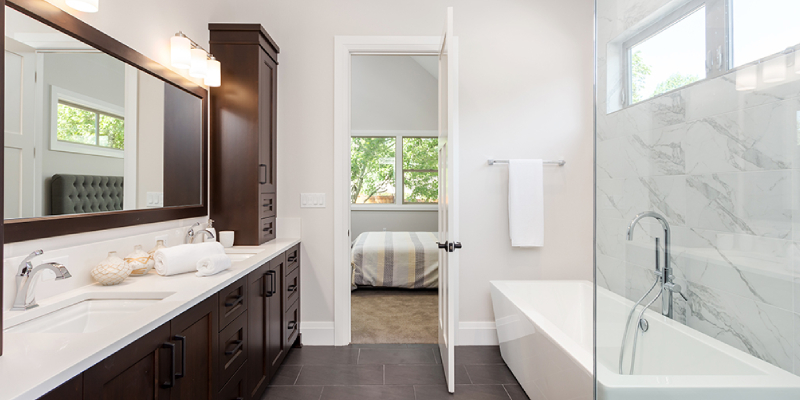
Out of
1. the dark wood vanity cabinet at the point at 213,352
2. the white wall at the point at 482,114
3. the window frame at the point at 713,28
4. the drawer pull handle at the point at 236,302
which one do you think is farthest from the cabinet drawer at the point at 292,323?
the window frame at the point at 713,28

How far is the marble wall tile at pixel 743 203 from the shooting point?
0.64 meters

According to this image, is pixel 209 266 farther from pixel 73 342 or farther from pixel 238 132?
pixel 238 132

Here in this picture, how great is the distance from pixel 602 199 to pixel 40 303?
1.69m

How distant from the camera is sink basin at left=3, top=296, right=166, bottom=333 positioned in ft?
3.50

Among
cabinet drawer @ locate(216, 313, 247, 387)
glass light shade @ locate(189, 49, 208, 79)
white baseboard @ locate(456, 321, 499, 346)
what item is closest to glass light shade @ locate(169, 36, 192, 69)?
glass light shade @ locate(189, 49, 208, 79)

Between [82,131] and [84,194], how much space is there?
0.78 feet

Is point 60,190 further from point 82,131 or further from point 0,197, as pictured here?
point 0,197

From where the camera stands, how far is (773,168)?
644mm

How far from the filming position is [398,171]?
6.18 metres

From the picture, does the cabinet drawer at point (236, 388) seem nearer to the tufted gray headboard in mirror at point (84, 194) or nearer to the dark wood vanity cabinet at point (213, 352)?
the dark wood vanity cabinet at point (213, 352)

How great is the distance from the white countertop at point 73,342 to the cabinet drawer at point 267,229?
3.32 feet

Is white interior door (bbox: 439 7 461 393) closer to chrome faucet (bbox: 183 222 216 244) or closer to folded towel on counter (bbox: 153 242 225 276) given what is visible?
folded towel on counter (bbox: 153 242 225 276)

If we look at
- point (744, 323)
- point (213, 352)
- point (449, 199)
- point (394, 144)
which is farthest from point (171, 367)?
point (394, 144)

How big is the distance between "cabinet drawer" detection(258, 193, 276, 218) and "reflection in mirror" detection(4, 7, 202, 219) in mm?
449
